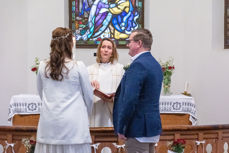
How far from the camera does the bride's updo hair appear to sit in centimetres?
353

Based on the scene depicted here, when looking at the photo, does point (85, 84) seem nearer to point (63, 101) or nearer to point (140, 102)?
point (63, 101)

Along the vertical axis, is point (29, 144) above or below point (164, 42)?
below

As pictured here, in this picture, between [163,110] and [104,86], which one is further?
[163,110]

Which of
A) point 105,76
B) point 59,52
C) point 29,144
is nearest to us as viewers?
point 59,52

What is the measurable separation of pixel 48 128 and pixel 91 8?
21.0 feet

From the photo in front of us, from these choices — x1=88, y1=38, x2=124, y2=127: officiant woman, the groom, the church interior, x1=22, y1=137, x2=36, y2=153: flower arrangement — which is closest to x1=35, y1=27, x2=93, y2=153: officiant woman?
the groom

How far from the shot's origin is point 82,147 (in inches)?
142

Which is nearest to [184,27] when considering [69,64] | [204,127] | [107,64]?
[107,64]

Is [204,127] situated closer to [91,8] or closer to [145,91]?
[145,91]

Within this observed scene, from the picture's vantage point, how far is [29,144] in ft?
14.4

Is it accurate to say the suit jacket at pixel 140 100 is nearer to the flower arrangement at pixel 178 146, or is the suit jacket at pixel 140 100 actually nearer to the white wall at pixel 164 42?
the flower arrangement at pixel 178 146

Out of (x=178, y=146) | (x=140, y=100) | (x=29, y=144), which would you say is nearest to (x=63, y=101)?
(x=140, y=100)

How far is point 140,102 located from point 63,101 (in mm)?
675

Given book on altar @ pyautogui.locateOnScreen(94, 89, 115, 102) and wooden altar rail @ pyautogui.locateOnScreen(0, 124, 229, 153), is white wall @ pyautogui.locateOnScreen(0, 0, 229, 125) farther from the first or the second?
book on altar @ pyautogui.locateOnScreen(94, 89, 115, 102)
